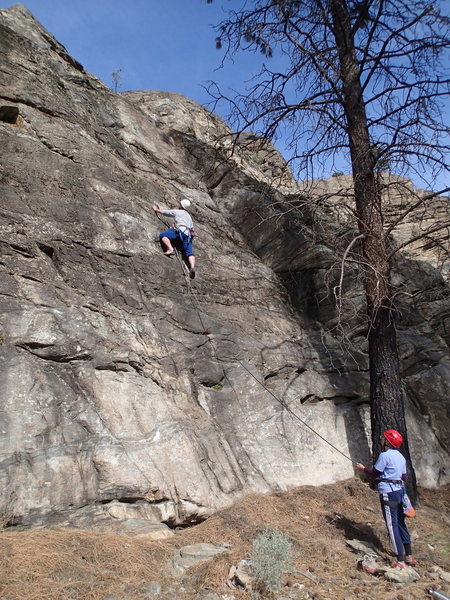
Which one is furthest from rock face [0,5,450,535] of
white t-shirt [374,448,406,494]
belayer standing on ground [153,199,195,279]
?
white t-shirt [374,448,406,494]

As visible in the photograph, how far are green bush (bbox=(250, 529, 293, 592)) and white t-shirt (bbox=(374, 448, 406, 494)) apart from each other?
1.49 metres

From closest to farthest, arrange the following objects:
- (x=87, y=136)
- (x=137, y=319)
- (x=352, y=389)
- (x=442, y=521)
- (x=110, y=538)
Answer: (x=110, y=538) < (x=442, y=521) < (x=137, y=319) < (x=352, y=389) < (x=87, y=136)

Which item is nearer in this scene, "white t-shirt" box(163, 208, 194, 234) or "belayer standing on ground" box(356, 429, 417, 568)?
"belayer standing on ground" box(356, 429, 417, 568)

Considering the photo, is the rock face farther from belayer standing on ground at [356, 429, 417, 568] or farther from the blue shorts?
belayer standing on ground at [356, 429, 417, 568]

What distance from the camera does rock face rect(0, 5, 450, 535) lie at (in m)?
5.59

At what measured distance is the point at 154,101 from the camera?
14094mm

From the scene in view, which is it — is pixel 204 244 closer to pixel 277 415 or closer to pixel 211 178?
→ pixel 211 178

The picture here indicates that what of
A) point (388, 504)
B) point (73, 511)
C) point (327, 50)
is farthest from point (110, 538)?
point (327, 50)

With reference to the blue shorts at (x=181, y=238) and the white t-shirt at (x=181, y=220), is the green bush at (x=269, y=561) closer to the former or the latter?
the blue shorts at (x=181, y=238)

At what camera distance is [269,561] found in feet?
14.4

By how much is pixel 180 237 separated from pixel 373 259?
3.60 metres

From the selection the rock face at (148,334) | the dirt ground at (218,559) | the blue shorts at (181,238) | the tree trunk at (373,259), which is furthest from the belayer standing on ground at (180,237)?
the dirt ground at (218,559)

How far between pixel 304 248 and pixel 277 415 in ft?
14.7

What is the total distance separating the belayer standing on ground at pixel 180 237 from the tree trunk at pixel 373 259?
3175mm
